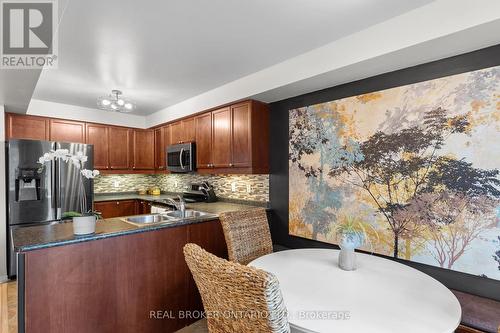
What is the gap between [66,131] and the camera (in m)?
3.92

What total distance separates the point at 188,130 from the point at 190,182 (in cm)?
104

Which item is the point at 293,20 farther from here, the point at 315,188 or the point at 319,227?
the point at 319,227

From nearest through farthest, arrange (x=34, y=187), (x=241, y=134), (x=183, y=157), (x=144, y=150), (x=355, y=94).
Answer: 1. (x=355, y=94)
2. (x=241, y=134)
3. (x=34, y=187)
4. (x=183, y=157)
5. (x=144, y=150)

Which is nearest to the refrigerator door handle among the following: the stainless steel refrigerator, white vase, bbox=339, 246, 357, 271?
the stainless steel refrigerator

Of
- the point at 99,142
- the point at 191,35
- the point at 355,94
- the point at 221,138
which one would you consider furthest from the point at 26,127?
the point at 355,94

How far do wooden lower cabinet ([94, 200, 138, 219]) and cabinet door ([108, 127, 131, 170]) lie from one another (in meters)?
0.62

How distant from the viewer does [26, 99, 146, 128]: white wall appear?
3.67 meters

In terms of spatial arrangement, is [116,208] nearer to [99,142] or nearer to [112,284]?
[99,142]

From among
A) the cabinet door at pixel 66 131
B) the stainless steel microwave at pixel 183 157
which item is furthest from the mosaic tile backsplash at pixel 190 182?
the cabinet door at pixel 66 131

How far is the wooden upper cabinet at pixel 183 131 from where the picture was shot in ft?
12.3

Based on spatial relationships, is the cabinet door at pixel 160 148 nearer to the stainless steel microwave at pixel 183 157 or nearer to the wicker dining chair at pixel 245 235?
the stainless steel microwave at pixel 183 157

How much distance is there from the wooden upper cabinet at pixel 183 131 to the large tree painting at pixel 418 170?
1851 mm

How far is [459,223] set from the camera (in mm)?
1771

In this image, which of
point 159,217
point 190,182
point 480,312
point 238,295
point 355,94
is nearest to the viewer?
point 238,295
